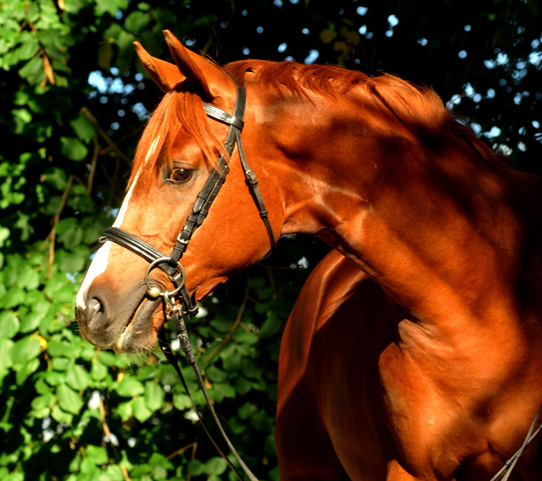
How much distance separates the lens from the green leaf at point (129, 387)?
9.53 ft

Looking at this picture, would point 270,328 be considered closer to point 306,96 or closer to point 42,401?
point 42,401

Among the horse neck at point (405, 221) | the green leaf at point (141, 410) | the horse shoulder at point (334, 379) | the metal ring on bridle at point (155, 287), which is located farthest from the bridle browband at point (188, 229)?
the green leaf at point (141, 410)

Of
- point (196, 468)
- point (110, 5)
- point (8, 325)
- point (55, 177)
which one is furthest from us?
point (196, 468)

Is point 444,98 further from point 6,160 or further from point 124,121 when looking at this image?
point 6,160

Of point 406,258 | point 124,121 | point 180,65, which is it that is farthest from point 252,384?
point 180,65

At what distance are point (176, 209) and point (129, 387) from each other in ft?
5.46

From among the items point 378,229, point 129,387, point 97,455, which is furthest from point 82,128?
point 378,229

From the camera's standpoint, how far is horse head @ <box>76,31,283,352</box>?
4.74 feet

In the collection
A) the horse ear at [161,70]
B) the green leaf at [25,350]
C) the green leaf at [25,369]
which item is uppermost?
the horse ear at [161,70]

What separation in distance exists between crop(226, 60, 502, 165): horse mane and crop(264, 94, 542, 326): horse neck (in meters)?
0.06

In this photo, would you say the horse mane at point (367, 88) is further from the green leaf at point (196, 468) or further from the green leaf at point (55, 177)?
the green leaf at point (196, 468)

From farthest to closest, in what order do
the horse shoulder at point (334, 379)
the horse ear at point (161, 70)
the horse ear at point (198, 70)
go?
the horse shoulder at point (334, 379) → the horse ear at point (161, 70) → the horse ear at point (198, 70)

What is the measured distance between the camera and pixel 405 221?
1513 mm

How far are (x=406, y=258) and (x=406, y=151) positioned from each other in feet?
0.83
